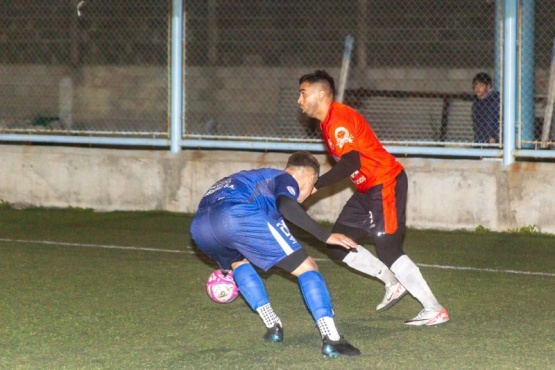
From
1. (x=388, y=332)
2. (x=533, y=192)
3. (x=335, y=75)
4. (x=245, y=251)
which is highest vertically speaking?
(x=335, y=75)

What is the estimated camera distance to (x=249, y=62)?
16.3m

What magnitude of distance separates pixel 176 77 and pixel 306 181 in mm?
6236

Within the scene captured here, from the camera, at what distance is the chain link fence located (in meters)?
15.4

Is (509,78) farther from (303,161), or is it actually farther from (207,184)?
(303,161)

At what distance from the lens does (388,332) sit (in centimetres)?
615

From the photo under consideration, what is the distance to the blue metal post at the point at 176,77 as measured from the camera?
455 inches

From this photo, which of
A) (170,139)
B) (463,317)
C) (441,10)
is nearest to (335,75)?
(441,10)

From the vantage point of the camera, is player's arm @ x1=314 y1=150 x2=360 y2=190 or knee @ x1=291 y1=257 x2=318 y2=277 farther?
player's arm @ x1=314 y1=150 x2=360 y2=190

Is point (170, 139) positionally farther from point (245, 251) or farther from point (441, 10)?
point (245, 251)

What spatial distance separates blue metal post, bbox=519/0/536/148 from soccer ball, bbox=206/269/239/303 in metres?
5.03

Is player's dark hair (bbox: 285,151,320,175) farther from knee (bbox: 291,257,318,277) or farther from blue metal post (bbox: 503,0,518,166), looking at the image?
blue metal post (bbox: 503,0,518,166)

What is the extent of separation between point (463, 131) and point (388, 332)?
6844 mm

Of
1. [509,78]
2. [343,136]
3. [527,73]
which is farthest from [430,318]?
[527,73]

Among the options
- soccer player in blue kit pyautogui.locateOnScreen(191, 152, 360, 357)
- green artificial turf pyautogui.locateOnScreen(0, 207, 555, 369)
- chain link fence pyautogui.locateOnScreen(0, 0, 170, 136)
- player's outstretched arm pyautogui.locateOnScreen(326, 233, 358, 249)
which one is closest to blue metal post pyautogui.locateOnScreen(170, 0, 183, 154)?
green artificial turf pyautogui.locateOnScreen(0, 207, 555, 369)
